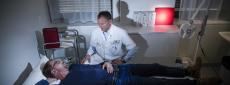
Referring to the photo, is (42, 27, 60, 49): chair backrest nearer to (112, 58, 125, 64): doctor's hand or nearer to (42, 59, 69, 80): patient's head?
(42, 59, 69, 80): patient's head

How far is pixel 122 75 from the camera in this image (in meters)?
1.75

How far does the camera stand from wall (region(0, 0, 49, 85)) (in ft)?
5.48

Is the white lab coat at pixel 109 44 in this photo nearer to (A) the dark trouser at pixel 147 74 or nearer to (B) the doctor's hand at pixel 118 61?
(B) the doctor's hand at pixel 118 61

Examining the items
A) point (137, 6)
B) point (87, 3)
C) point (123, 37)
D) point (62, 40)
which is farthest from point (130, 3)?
point (62, 40)

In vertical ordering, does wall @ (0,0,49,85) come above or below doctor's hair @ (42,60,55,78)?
above

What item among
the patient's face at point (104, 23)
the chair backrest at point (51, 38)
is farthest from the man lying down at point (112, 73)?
the chair backrest at point (51, 38)

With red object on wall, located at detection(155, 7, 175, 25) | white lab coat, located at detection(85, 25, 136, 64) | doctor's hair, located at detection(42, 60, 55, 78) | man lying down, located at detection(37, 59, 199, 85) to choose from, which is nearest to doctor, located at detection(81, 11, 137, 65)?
white lab coat, located at detection(85, 25, 136, 64)

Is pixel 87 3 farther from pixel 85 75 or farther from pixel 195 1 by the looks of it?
pixel 195 1

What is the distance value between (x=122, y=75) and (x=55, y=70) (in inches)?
24.3

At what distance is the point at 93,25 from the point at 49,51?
28.0 inches

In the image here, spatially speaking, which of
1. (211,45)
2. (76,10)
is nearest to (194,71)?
(211,45)

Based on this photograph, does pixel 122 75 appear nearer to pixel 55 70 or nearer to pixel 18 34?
pixel 55 70

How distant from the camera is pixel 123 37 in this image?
2.18 m

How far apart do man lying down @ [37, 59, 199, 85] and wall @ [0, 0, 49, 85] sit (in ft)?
0.99
